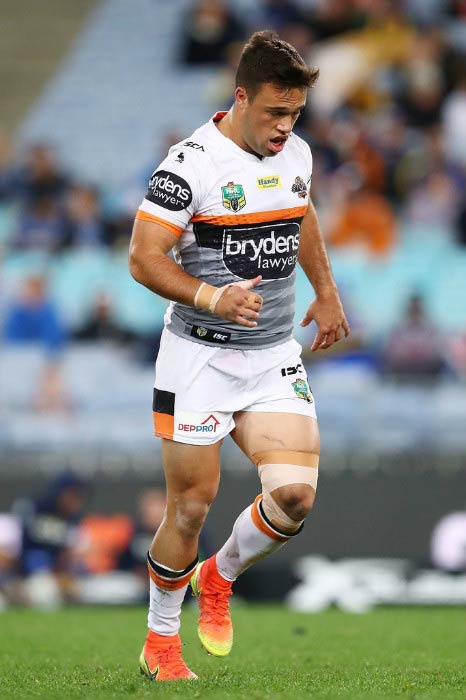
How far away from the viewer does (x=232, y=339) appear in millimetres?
5828

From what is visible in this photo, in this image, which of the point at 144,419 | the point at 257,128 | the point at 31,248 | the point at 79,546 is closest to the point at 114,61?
the point at 31,248

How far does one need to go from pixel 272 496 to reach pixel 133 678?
101 cm

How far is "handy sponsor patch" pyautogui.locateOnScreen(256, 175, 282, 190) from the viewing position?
5695 mm

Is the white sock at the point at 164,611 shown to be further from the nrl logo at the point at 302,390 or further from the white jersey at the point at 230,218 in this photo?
the white jersey at the point at 230,218

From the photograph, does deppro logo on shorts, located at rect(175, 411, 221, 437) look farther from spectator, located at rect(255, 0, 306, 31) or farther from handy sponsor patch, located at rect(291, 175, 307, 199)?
spectator, located at rect(255, 0, 306, 31)

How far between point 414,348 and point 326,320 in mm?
7091

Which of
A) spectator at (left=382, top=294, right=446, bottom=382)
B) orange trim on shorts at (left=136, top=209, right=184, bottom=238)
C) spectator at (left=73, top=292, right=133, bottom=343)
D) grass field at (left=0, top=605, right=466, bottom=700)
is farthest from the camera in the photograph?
spectator at (left=73, top=292, right=133, bottom=343)

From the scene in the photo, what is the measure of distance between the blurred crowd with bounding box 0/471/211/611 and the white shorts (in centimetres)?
585

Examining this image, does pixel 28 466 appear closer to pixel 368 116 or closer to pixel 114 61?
pixel 368 116

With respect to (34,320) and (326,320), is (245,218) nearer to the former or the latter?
(326,320)

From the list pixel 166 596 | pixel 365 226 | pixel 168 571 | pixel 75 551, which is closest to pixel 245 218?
pixel 168 571

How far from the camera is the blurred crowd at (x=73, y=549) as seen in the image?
11.6 metres

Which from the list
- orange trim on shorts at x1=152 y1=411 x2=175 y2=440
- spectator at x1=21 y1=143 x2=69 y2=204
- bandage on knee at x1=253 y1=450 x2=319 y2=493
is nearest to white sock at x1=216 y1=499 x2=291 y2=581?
bandage on knee at x1=253 y1=450 x2=319 y2=493

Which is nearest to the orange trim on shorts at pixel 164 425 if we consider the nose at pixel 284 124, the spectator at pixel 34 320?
the nose at pixel 284 124
